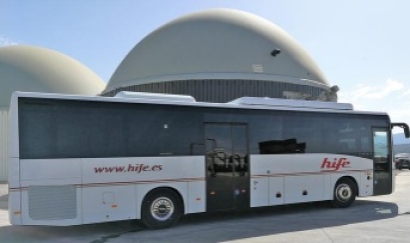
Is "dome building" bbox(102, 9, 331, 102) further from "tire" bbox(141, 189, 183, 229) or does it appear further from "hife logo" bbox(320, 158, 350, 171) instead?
"tire" bbox(141, 189, 183, 229)

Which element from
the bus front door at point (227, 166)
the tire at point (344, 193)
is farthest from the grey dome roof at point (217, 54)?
the bus front door at point (227, 166)

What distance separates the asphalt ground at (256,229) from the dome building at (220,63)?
37.4 feet

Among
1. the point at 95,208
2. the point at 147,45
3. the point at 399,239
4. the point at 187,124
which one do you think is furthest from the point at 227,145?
the point at 147,45

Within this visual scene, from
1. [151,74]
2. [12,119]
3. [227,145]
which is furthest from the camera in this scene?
[151,74]

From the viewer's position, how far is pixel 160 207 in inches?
376

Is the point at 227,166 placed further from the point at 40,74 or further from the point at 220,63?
the point at 40,74

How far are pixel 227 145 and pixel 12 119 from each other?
4975 millimetres

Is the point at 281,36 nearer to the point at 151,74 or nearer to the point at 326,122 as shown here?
the point at 151,74

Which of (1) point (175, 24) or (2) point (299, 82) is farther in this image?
(1) point (175, 24)

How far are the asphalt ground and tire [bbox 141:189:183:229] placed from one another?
0.23 m

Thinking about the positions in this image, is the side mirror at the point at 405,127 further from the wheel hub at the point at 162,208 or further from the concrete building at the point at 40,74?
the concrete building at the point at 40,74

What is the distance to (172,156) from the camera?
31.8ft

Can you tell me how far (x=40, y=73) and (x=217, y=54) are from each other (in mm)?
19105

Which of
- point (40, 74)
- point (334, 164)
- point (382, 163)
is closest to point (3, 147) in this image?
point (40, 74)
